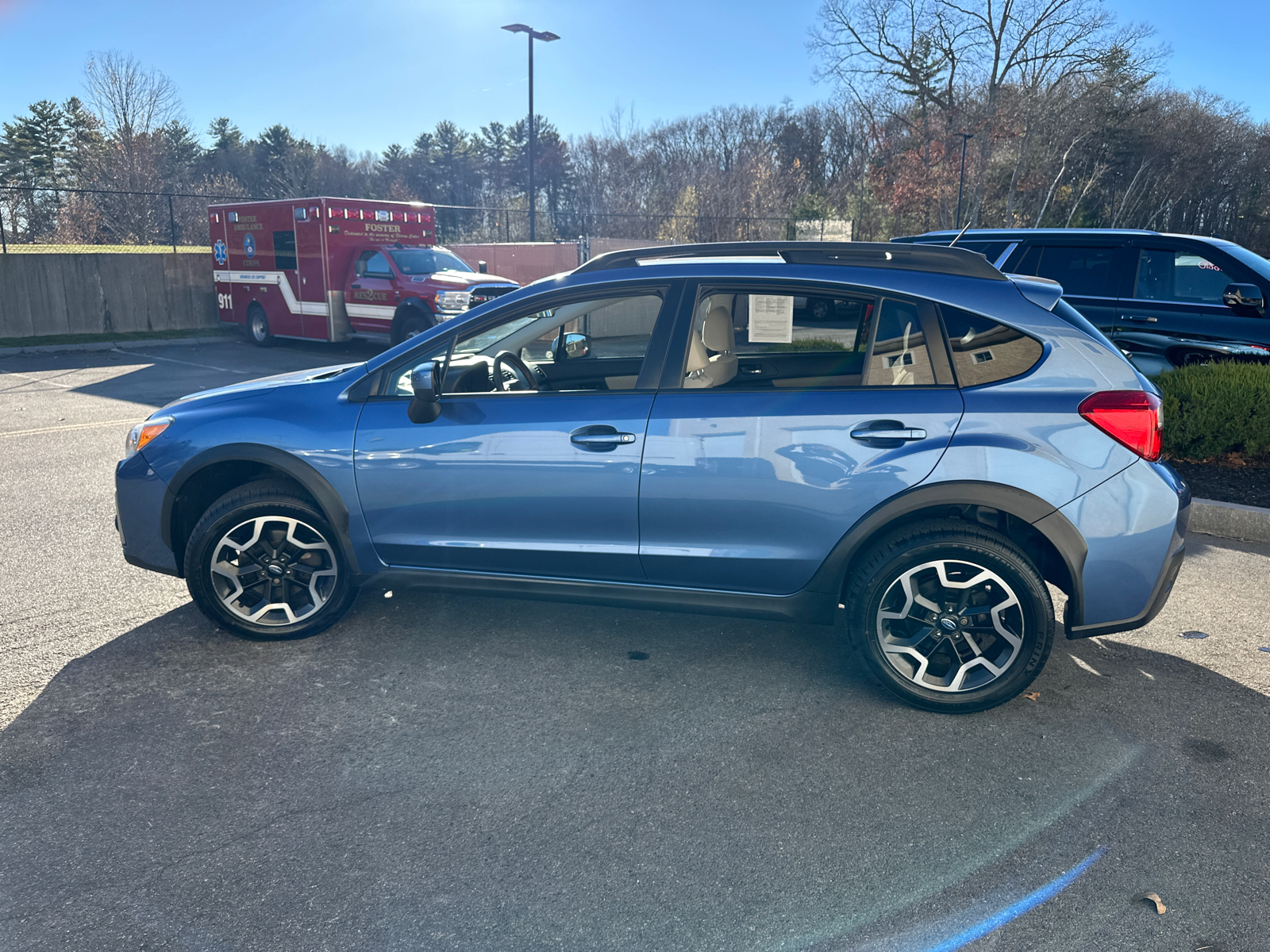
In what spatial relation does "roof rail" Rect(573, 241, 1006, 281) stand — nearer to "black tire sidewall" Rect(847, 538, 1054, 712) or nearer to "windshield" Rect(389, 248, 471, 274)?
"black tire sidewall" Rect(847, 538, 1054, 712)

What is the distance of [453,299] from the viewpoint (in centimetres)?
1482

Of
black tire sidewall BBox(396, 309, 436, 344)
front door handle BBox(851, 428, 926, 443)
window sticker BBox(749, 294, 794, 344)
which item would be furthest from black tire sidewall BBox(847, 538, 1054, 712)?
black tire sidewall BBox(396, 309, 436, 344)

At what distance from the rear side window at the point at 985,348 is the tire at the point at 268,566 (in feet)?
8.88

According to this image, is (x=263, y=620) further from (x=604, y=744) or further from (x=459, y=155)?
(x=459, y=155)

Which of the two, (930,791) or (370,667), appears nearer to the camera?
(930,791)

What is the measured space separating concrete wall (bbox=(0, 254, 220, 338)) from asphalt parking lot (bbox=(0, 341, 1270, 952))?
636 inches

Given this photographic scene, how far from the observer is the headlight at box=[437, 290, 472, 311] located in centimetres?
1476

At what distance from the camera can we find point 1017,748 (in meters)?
3.33

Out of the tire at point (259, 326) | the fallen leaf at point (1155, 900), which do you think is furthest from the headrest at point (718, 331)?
the tire at point (259, 326)

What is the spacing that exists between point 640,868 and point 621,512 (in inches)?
56.4

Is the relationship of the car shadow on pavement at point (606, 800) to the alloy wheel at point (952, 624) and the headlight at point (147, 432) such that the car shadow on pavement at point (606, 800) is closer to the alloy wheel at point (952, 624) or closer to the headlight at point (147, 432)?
the alloy wheel at point (952, 624)

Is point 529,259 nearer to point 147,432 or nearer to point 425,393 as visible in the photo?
point 147,432

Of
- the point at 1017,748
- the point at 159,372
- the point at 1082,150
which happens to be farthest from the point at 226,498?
the point at 1082,150

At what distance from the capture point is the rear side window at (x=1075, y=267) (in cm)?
827
